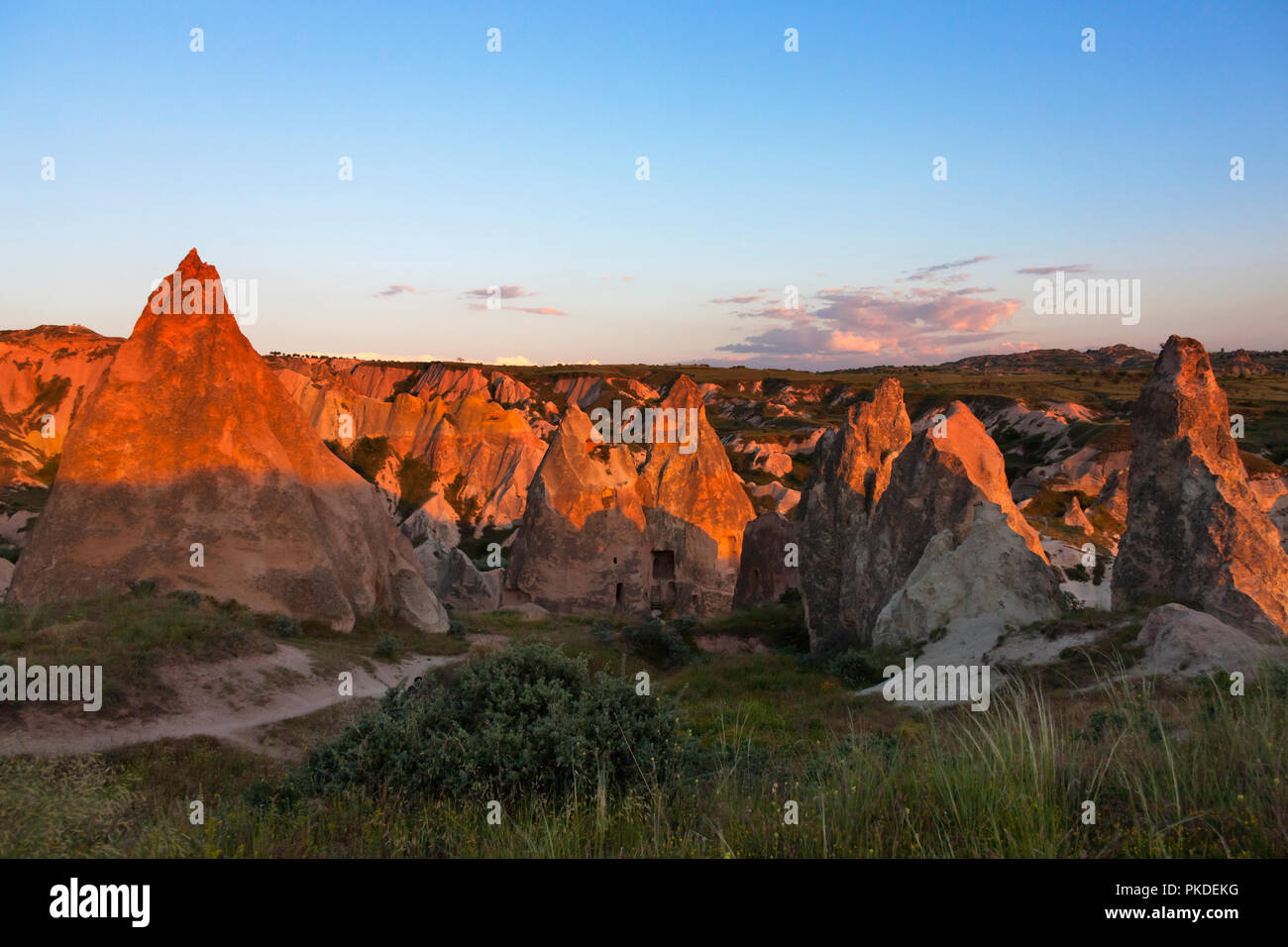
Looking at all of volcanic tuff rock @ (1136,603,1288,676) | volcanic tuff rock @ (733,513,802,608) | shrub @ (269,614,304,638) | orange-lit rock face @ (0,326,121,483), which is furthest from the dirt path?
orange-lit rock face @ (0,326,121,483)

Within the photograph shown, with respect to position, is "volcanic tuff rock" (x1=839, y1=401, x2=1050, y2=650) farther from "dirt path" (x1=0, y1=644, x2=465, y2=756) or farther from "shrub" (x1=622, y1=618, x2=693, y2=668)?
"dirt path" (x1=0, y1=644, x2=465, y2=756)

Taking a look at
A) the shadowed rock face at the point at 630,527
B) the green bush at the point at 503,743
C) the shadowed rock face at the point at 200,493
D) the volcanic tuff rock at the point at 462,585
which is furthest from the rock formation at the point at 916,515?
the volcanic tuff rock at the point at 462,585

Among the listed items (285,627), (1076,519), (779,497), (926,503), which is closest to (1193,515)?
(926,503)

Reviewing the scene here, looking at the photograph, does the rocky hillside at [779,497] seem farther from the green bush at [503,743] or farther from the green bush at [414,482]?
the green bush at [503,743]

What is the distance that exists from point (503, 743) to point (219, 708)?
939 cm

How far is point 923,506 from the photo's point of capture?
19375 millimetres

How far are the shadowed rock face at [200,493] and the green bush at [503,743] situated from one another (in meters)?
13.2

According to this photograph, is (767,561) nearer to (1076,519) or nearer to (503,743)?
(1076,519)

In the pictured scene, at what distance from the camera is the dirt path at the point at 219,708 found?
1080cm

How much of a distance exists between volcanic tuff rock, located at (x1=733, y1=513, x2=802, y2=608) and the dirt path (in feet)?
55.1

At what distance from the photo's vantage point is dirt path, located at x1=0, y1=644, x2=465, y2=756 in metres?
10.8

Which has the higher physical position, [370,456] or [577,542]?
[370,456]
